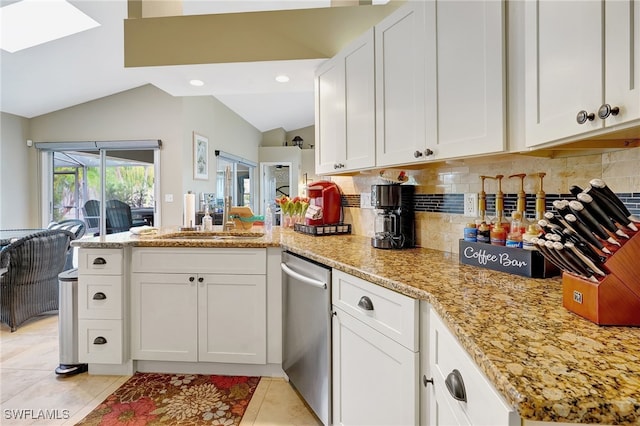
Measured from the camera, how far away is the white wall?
4941mm

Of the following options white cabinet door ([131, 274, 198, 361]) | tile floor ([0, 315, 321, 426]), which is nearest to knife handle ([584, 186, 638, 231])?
tile floor ([0, 315, 321, 426])

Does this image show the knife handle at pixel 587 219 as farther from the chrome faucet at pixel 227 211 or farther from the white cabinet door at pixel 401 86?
the chrome faucet at pixel 227 211

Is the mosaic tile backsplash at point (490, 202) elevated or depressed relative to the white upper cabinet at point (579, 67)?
depressed

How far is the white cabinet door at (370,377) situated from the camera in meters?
1.11

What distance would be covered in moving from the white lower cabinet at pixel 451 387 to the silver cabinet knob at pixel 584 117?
618 mm

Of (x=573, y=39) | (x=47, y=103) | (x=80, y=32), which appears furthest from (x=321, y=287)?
(x=47, y=103)

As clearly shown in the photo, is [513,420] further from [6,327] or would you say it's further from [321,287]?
[6,327]

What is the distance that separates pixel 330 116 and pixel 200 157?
3.77 meters

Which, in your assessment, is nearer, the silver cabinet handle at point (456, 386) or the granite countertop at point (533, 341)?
the granite countertop at point (533, 341)

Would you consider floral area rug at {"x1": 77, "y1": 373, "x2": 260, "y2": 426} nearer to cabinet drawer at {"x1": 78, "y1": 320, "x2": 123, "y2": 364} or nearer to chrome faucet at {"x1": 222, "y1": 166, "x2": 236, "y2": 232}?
cabinet drawer at {"x1": 78, "y1": 320, "x2": 123, "y2": 364}

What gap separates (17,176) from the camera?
5133 millimetres

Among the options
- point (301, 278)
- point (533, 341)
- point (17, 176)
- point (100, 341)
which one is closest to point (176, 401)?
point (100, 341)

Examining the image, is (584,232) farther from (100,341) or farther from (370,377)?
(100,341)

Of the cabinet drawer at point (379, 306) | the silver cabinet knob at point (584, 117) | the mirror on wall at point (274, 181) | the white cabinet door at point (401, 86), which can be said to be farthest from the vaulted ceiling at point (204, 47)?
the mirror on wall at point (274, 181)
